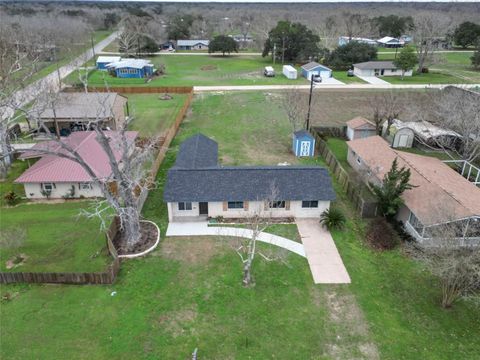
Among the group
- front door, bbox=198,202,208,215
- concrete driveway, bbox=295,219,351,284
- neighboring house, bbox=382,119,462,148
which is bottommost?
concrete driveway, bbox=295,219,351,284

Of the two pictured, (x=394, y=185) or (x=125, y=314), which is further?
(x=394, y=185)

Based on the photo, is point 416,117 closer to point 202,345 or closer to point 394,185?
point 394,185

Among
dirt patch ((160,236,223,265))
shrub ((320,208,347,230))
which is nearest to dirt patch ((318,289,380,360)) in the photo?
shrub ((320,208,347,230))

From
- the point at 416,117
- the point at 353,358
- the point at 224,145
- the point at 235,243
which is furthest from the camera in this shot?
the point at 416,117

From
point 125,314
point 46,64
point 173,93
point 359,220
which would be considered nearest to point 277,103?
point 173,93

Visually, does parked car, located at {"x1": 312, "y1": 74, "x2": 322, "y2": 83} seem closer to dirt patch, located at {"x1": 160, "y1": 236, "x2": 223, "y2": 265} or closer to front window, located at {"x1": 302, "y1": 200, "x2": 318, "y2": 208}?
front window, located at {"x1": 302, "y1": 200, "x2": 318, "y2": 208}

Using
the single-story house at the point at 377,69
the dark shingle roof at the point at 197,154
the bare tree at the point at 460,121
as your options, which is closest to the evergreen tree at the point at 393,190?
the bare tree at the point at 460,121

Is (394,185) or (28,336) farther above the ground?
(394,185)

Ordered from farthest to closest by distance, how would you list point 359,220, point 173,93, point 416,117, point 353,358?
point 173,93, point 416,117, point 359,220, point 353,358
